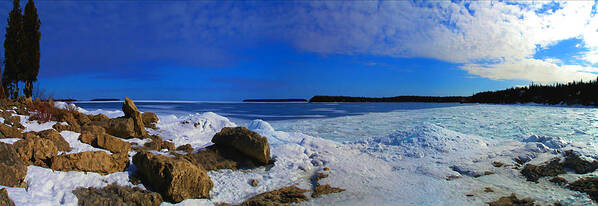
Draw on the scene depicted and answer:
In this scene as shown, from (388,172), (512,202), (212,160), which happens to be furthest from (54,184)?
(512,202)

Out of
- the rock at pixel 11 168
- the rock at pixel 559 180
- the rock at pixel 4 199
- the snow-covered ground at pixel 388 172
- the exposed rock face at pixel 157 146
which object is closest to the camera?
the rock at pixel 4 199

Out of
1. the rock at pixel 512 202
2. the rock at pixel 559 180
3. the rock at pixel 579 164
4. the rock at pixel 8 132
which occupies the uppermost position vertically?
the rock at pixel 8 132

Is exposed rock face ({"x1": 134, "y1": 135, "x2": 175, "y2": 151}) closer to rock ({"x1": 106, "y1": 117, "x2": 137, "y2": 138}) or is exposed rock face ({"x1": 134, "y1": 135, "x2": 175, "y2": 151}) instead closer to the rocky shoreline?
the rocky shoreline

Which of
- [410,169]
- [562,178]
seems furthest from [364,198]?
[562,178]

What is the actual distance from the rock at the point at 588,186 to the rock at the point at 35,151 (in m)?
8.12

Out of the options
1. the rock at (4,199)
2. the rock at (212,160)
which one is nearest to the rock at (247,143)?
the rock at (212,160)

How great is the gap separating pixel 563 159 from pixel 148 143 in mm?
8786

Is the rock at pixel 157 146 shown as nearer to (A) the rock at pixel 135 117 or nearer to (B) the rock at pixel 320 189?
(A) the rock at pixel 135 117

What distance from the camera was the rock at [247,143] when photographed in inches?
235

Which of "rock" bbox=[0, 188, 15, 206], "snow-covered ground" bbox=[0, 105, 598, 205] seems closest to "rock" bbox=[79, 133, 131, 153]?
"snow-covered ground" bbox=[0, 105, 598, 205]

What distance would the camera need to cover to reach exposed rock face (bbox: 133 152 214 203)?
411 centimetres

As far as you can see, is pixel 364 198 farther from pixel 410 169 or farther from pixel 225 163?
pixel 225 163

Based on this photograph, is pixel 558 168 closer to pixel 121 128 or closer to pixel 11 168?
pixel 11 168

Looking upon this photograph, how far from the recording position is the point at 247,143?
604cm
